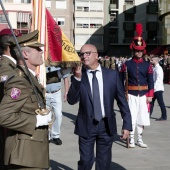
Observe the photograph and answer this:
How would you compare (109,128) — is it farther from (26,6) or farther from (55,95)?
(26,6)

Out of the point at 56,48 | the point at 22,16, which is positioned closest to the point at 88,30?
the point at 22,16

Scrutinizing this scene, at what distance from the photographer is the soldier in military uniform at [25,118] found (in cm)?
355

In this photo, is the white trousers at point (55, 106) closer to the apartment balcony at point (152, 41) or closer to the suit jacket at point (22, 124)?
the suit jacket at point (22, 124)

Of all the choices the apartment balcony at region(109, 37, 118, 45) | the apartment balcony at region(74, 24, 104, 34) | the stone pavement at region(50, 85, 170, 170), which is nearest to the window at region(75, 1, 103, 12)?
the apartment balcony at region(74, 24, 104, 34)

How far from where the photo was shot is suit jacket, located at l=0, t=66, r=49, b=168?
11.6 feet

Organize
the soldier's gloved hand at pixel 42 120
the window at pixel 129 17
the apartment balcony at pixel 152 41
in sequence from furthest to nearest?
1. the window at pixel 129 17
2. the apartment balcony at pixel 152 41
3. the soldier's gloved hand at pixel 42 120

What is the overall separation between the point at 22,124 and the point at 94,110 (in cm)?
157

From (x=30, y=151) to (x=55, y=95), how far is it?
4.49 meters

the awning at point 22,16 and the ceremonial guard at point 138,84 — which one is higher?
the awning at point 22,16

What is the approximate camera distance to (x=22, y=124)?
3.61m

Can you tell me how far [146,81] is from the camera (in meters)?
8.22

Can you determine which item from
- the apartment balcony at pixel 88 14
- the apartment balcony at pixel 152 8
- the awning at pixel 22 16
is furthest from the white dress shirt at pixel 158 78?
the apartment balcony at pixel 152 8

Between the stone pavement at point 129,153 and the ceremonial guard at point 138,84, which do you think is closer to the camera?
the stone pavement at point 129,153

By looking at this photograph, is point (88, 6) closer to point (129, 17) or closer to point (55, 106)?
point (129, 17)
